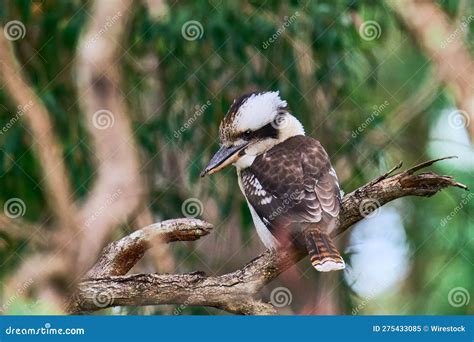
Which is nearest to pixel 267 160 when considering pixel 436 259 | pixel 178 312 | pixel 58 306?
pixel 178 312

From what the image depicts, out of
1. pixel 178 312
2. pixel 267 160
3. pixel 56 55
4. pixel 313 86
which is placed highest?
pixel 56 55

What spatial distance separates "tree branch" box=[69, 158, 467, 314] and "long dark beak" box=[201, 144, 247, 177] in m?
0.30

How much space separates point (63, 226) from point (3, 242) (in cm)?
25

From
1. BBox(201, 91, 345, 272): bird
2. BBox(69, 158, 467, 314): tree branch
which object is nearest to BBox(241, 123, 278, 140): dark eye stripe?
BBox(201, 91, 345, 272): bird

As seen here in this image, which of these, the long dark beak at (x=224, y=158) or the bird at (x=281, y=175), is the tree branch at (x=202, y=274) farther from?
the long dark beak at (x=224, y=158)

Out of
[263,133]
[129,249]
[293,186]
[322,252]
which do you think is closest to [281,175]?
[293,186]

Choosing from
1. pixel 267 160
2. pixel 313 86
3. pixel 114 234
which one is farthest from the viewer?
pixel 313 86

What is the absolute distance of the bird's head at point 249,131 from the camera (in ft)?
9.95

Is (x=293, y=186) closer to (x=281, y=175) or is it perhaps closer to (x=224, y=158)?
(x=281, y=175)

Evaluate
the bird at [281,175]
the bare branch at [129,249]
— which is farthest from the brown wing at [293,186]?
the bare branch at [129,249]

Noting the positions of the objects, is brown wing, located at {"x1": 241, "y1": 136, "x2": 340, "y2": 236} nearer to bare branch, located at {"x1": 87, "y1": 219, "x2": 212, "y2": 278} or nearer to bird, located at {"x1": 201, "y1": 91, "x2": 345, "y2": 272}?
bird, located at {"x1": 201, "y1": 91, "x2": 345, "y2": 272}

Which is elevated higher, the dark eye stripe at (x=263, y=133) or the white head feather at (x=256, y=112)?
the white head feather at (x=256, y=112)

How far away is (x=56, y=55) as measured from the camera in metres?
3.76

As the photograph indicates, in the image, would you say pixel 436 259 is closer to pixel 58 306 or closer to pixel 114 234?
pixel 114 234
